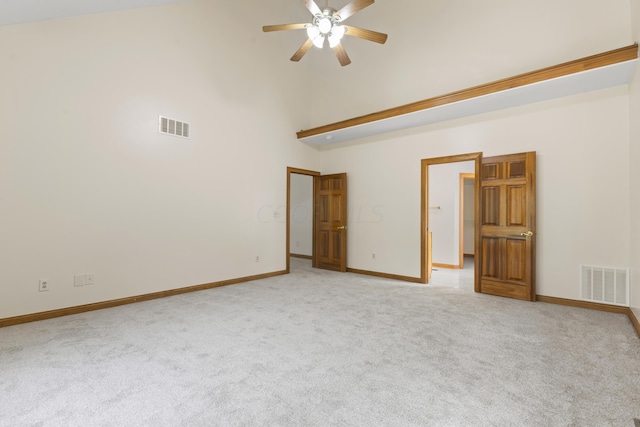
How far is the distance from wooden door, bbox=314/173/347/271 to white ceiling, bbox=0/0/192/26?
162 inches

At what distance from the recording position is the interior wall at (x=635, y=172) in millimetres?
2980

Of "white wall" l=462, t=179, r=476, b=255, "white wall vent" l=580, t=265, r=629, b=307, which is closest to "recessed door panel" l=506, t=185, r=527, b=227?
"white wall vent" l=580, t=265, r=629, b=307

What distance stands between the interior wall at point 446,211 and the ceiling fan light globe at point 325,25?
14.1 ft

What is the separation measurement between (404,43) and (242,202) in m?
3.99

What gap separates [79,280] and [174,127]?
231 cm

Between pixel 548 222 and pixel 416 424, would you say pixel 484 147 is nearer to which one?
pixel 548 222

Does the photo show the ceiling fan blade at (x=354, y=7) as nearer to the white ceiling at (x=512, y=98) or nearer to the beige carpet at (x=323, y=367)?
the white ceiling at (x=512, y=98)

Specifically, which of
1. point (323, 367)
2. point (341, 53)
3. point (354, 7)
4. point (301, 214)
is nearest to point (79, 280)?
point (323, 367)

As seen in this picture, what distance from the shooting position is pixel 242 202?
207 inches

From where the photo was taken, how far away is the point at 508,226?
13.8 feet

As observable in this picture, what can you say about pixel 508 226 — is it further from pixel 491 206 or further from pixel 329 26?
pixel 329 26

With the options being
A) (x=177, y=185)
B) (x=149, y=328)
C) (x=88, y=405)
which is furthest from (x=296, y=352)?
(x=177, y=185)

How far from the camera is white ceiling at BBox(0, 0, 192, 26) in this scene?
2.62 meters

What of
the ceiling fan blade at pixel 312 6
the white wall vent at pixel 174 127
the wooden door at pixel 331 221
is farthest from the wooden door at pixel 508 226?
the white wall vent at pixel 174 127
